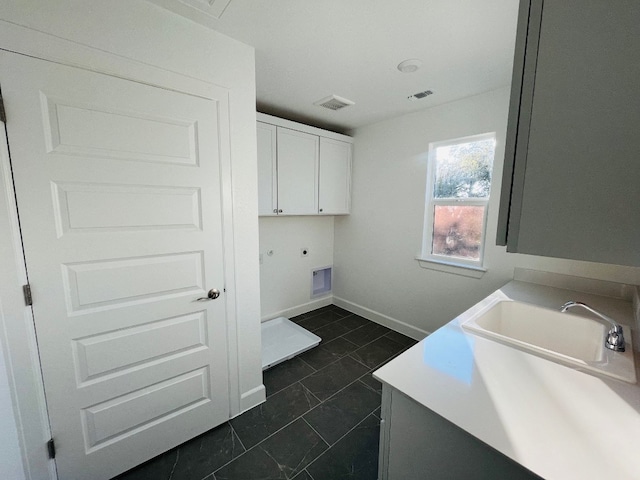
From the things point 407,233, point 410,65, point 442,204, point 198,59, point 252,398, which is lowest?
point 252,398

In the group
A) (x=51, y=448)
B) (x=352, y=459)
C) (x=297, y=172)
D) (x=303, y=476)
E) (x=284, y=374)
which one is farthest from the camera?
(x=297, y=172)

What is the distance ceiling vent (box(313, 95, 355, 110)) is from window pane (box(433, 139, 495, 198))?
1.04 meters

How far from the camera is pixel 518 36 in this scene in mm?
462

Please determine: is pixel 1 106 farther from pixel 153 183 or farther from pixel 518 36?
pixel 518 36

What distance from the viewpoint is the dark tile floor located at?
4.81 feet

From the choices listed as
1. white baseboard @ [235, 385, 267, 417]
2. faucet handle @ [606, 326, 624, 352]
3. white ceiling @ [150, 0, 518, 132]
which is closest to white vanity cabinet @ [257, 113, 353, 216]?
white ceiling @ [150, 0, 518, 132]

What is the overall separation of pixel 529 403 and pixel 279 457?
54.5 inches

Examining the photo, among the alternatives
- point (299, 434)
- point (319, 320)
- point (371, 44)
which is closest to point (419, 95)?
point (371, 44)

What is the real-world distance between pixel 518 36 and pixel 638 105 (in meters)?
0.22

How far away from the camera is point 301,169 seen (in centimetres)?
287

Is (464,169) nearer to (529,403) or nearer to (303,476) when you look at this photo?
(529,403)

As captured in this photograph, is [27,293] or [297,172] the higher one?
[297,172]

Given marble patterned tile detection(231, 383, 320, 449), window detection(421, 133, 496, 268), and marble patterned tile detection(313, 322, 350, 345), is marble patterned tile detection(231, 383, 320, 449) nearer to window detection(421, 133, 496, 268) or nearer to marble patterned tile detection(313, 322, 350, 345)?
marble patterned tile detection(313, 322, 350, 345)

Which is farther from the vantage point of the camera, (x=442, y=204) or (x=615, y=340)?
(x=442, y=204)
